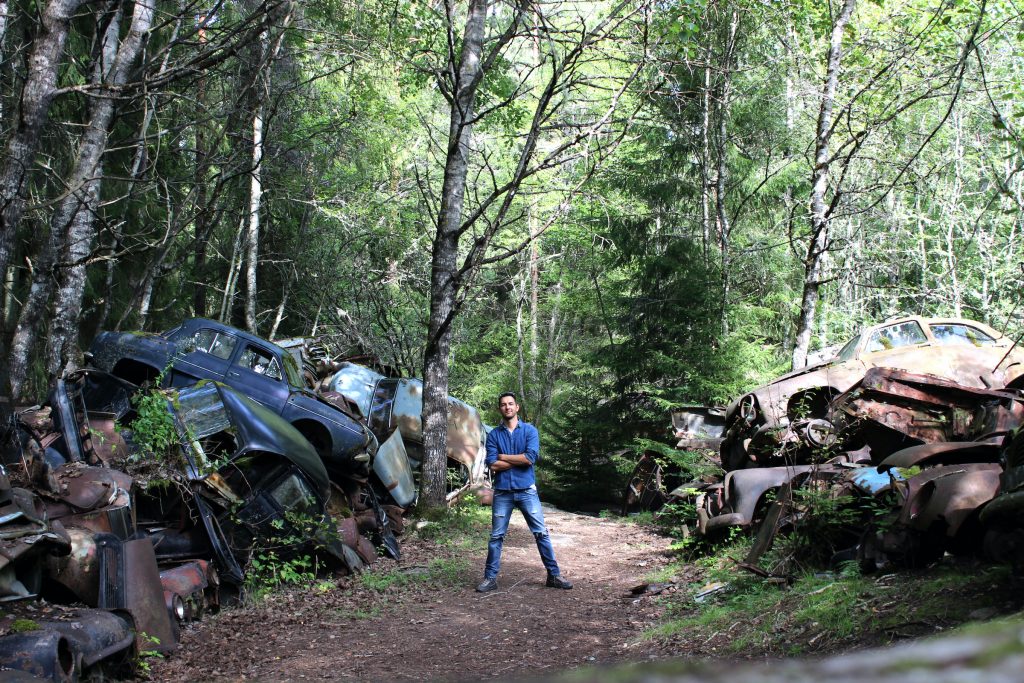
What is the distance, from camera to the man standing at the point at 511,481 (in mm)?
7559

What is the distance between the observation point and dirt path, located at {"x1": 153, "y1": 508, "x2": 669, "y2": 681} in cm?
535

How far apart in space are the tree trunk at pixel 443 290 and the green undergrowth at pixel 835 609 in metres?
5.47

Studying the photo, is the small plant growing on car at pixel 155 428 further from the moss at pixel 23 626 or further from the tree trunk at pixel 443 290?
the tree trunk at pixel 443 290

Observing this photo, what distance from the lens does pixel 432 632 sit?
21.1ft

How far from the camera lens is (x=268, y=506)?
7.80m

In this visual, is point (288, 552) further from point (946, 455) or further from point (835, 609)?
point (946, 455)

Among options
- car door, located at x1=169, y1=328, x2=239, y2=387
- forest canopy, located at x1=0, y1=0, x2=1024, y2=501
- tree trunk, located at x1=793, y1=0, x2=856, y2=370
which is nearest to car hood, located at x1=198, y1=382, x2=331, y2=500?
forest canopy, located at x1=0, y1=0, x2=1024, y2=501

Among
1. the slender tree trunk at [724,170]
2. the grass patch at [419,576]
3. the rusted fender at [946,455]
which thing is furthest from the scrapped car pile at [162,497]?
the slender tree trunk at [724,170]

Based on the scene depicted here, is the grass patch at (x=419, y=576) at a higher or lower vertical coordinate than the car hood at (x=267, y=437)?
lower

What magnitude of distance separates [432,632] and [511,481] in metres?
1.68

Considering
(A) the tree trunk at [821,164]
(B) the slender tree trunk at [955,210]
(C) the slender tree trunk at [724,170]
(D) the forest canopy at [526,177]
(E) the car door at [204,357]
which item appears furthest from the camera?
(B) the slender tree trunk at [955,210]

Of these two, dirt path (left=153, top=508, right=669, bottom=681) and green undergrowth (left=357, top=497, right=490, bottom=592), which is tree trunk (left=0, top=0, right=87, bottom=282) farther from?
green undergrowth (left=357, top=497, right=490, bottom=592)

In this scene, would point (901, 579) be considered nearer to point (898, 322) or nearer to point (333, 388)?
point (898, 322)

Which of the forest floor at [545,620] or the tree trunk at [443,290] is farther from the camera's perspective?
the tree trunk at [443,290]
